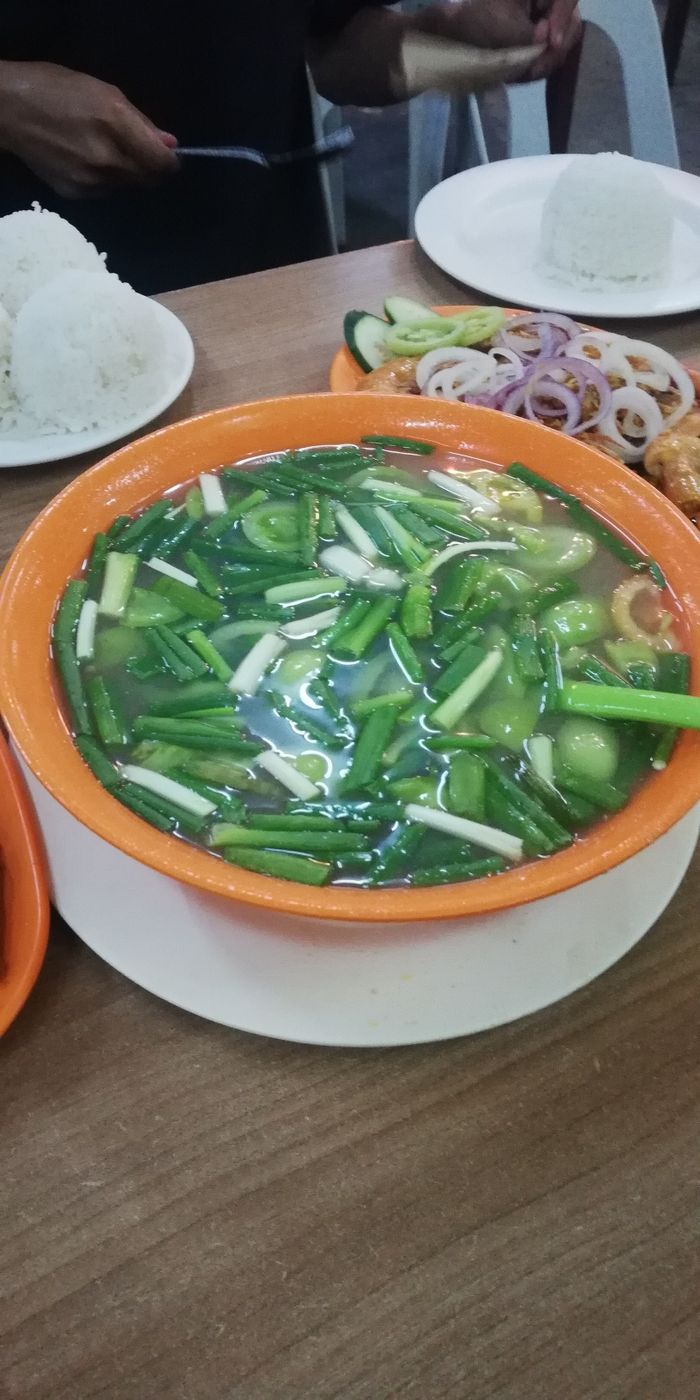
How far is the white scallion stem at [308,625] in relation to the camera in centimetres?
102

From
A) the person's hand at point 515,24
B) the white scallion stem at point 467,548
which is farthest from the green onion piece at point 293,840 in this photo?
the person's hand at point 515,24

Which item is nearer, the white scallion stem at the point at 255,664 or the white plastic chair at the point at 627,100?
the white scallion stem at the point at 255,664

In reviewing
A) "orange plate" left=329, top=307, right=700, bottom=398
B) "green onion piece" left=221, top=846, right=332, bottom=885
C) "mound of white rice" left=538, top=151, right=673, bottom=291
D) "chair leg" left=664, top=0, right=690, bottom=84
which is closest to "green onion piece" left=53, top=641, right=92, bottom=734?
"green onion piece" left=221, top=846, right=332, bottom=885

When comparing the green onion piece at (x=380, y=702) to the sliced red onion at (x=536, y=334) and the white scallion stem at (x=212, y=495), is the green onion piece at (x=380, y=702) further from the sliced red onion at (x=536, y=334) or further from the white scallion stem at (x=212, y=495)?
the sliced red onion at (x=536, y=334)

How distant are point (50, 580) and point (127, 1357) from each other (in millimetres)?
696

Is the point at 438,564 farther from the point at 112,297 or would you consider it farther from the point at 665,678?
the point at 112,297

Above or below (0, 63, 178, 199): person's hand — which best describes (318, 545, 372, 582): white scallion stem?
below

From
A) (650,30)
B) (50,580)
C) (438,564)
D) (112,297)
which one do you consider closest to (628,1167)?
(438,564)

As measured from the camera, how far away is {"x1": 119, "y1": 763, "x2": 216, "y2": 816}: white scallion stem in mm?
823

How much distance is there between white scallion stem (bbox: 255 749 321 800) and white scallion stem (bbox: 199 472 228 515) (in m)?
0.41

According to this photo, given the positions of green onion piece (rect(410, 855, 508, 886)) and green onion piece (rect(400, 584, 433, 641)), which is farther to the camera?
green onion piece (rect(400, 584, 433, 641))

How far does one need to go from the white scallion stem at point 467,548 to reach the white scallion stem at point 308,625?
0.14m

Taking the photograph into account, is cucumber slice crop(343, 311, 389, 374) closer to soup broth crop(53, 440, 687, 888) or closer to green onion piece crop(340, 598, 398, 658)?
soup broth crop(53, 440, 687, 888)

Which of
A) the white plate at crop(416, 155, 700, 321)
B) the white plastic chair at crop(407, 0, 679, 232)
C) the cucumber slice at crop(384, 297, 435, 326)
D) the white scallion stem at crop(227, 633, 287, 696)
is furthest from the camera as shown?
the white plastic chair at crop(407, 0, 679, 232)
